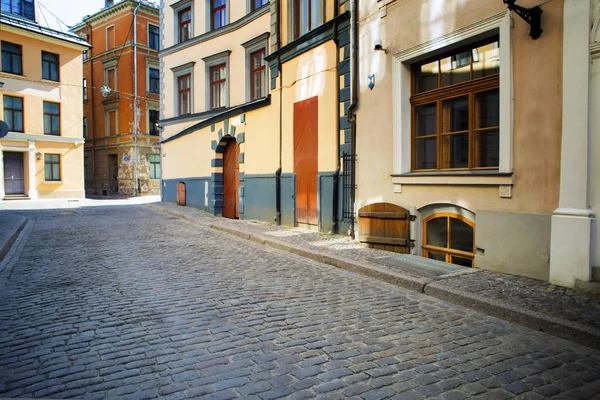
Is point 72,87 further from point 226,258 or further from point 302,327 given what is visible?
→ point 302,327

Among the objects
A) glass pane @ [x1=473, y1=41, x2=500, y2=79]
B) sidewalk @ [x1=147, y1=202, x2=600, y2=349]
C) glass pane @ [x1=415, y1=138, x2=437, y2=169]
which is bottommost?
sidewalk @ [x1=147, y1=202, x2=600, y2=349]

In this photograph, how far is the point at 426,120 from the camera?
770 centimetres

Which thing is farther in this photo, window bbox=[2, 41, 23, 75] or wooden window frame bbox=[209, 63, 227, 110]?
window bbox=[2, 41, 23, 75]

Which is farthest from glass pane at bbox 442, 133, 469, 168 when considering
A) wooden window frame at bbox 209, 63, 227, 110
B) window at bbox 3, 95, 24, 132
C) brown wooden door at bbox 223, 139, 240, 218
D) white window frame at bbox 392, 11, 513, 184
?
window at bbox 3, 95, 24, 132

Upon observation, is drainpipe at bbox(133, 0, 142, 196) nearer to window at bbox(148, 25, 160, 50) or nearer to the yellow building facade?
window at bbox(148, 25, 160, 50)

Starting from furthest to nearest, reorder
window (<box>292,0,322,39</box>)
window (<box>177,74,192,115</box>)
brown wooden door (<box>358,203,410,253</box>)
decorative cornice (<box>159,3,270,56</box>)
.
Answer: window (<box>177,74,192,115</box>) → decorative cornice (<box>159,3,270,56</box>) → window (<box>292,0,322,39</box>) → brown wooden door (<box>358,203,410,253</box>)

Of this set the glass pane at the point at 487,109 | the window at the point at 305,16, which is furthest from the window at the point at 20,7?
the glass pane at the point at 487,109

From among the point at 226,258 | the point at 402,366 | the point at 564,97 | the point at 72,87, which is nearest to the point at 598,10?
the point at 564,97

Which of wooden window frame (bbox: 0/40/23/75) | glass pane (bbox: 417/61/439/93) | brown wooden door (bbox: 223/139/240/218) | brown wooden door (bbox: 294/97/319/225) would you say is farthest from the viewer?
wooden window frame (bbox: 0/40/23/75)

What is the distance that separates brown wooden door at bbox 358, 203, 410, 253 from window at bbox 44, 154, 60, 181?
2521 cm

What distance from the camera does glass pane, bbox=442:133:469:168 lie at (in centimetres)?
695

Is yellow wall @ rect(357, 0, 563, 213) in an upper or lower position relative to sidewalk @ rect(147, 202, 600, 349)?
upper

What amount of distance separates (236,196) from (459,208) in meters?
10.5

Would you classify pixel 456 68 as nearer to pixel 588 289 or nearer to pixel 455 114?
pixel 455 114
